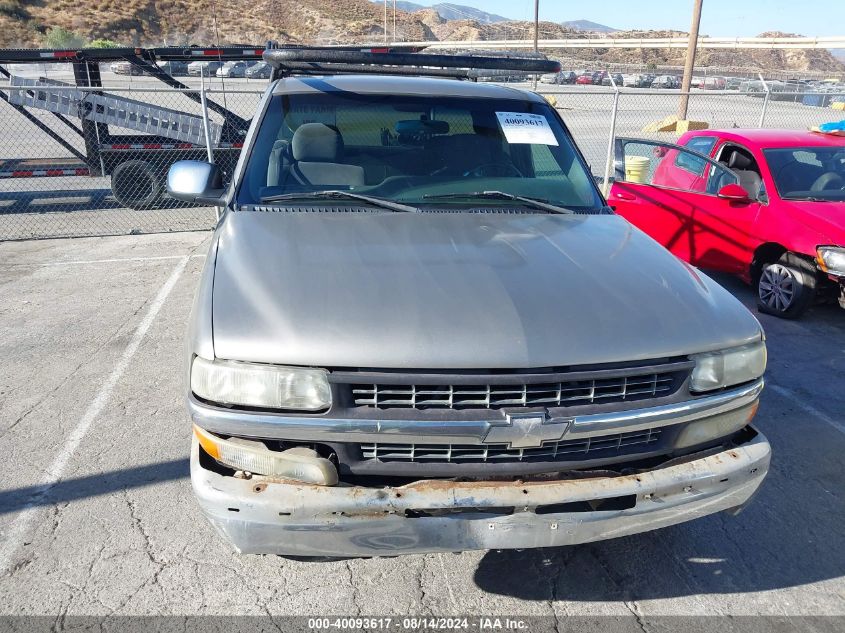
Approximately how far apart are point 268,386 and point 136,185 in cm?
981

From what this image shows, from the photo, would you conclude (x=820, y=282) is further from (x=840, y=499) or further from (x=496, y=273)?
(x=496, y=273)

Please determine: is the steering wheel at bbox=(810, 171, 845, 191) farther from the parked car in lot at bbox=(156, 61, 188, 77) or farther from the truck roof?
the parked car in lot at bbox=(156, 61, 188, 77)

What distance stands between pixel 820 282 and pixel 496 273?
178 inches

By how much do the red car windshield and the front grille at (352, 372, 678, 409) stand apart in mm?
4758

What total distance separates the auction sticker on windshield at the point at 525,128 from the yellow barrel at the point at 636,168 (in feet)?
11.2

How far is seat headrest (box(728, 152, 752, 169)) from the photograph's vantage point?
6.50 meters

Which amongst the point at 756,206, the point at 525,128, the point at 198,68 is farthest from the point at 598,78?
the point at 525,128

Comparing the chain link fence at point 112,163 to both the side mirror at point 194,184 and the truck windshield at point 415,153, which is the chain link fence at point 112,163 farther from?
the truck windshield at point 415,153

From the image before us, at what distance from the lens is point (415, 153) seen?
358cm

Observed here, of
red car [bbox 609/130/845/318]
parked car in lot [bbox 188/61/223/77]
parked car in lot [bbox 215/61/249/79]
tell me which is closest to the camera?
red car [bbox 609/130/845/318]

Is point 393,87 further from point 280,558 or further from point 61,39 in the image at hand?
point 61,39

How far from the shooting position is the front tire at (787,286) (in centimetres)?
575

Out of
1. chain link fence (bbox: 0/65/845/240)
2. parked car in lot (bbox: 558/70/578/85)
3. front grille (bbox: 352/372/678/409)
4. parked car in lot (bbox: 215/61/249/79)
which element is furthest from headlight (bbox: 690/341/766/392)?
parked car in lot (bbox: 558/70/578/85)

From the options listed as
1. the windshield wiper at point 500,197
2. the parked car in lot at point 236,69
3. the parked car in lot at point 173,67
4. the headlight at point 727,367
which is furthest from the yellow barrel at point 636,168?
the parked car in lot at point 236,69
